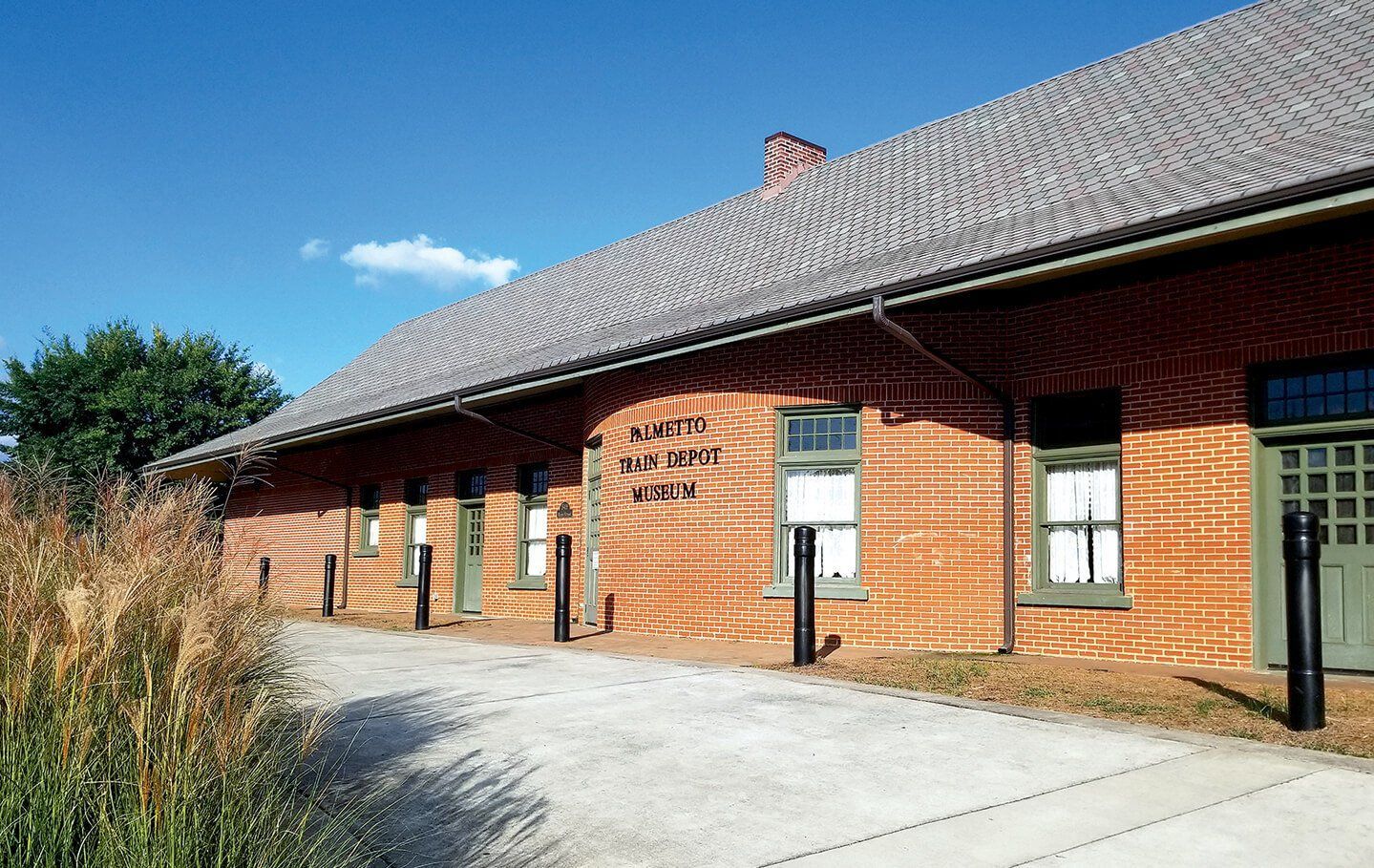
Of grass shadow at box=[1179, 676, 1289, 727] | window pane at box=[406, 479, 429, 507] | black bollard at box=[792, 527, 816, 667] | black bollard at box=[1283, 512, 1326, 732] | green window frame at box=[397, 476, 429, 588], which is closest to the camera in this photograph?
black bollard at box=[1283, 512, 1326, 732]

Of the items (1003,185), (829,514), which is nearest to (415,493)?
(829,514)

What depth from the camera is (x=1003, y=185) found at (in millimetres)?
11734

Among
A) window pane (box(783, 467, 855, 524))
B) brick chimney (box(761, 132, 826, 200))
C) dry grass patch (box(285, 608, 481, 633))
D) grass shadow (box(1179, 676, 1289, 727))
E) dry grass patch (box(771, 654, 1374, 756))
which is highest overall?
brick chimney (box(761, 132, 826, 200))

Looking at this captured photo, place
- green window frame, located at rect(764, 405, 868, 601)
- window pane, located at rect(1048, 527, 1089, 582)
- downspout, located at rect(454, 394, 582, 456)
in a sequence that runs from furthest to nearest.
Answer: downspout, located at rect(454, 394, 582, 456), green window frame, located at rect(764, 405, 868, 601), window pane, located at rect(1048, 527, 1089, 582)

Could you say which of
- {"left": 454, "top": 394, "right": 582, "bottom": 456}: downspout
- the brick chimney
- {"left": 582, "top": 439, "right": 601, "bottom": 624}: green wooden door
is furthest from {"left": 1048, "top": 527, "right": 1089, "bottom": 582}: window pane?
the brick chimney

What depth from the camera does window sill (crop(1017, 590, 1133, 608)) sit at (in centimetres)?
941

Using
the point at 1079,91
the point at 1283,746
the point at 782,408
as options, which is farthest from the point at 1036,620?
the point at 1079,91

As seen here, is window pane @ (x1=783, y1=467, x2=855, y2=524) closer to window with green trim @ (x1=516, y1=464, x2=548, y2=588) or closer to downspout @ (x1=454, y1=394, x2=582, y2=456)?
downspout @ (x1=454, y1=394, x2=582, y2=456)

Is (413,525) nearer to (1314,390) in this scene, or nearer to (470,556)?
(470,556)

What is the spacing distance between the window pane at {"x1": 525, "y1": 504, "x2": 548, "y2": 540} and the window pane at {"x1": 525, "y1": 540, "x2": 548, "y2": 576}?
0.45 feet

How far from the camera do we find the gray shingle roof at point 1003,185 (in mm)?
8672

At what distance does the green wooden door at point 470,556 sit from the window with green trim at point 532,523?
4.34 feet

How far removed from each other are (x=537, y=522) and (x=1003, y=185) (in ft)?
28.5

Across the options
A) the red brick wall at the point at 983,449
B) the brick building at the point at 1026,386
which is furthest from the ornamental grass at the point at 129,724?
the red brick wall at the point at 983,449
